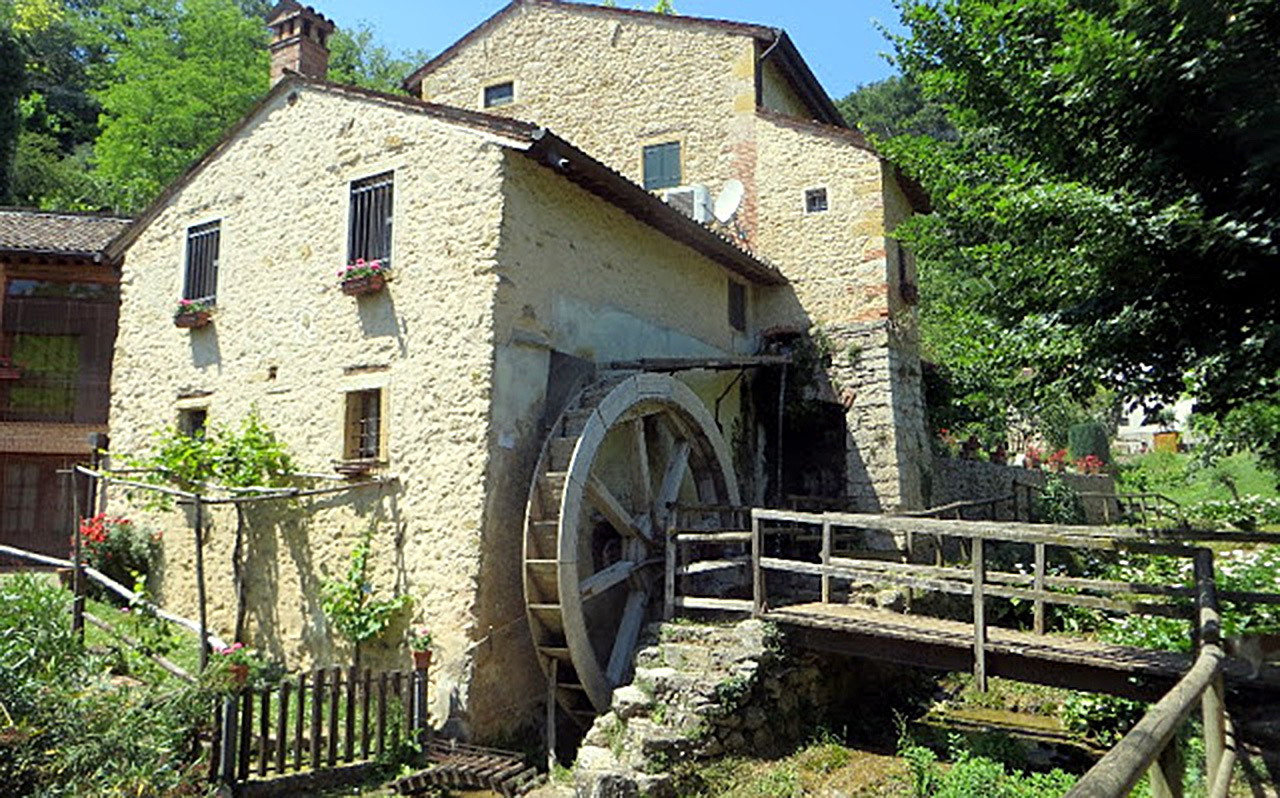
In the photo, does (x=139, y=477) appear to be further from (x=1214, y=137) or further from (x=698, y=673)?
(x=1214, y=137)

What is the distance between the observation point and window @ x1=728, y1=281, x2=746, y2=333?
11758 mm

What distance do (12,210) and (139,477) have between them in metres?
9.54

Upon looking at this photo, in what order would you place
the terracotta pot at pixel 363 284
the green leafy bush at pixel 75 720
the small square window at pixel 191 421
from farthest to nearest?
1. the small square window at pixel 191 421
2. the terracotta pot at pixel 363 284
3. the green leafy bush at pixel 75 720

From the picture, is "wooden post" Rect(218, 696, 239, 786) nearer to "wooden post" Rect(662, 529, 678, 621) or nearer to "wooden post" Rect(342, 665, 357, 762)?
"wooden post" Rect(342, 665, 357, 762)

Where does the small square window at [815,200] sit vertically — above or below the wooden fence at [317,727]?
above

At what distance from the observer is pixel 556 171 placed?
857cm

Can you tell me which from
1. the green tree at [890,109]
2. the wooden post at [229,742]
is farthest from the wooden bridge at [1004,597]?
the green tree at [890,109]

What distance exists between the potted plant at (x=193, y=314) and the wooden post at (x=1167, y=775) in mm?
10119

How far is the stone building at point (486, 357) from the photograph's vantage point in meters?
7.54

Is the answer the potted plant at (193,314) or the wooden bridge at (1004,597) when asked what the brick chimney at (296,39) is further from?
the wooden bridge at (1004,597)

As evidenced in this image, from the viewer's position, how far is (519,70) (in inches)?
538

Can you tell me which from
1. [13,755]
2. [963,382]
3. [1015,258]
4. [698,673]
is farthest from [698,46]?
[13,755]

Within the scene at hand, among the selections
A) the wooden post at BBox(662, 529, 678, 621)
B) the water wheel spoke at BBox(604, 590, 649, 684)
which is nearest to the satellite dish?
the wooden post at BBox(662, 529, 678, 621)

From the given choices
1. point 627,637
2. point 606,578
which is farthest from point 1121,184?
point 627,637
